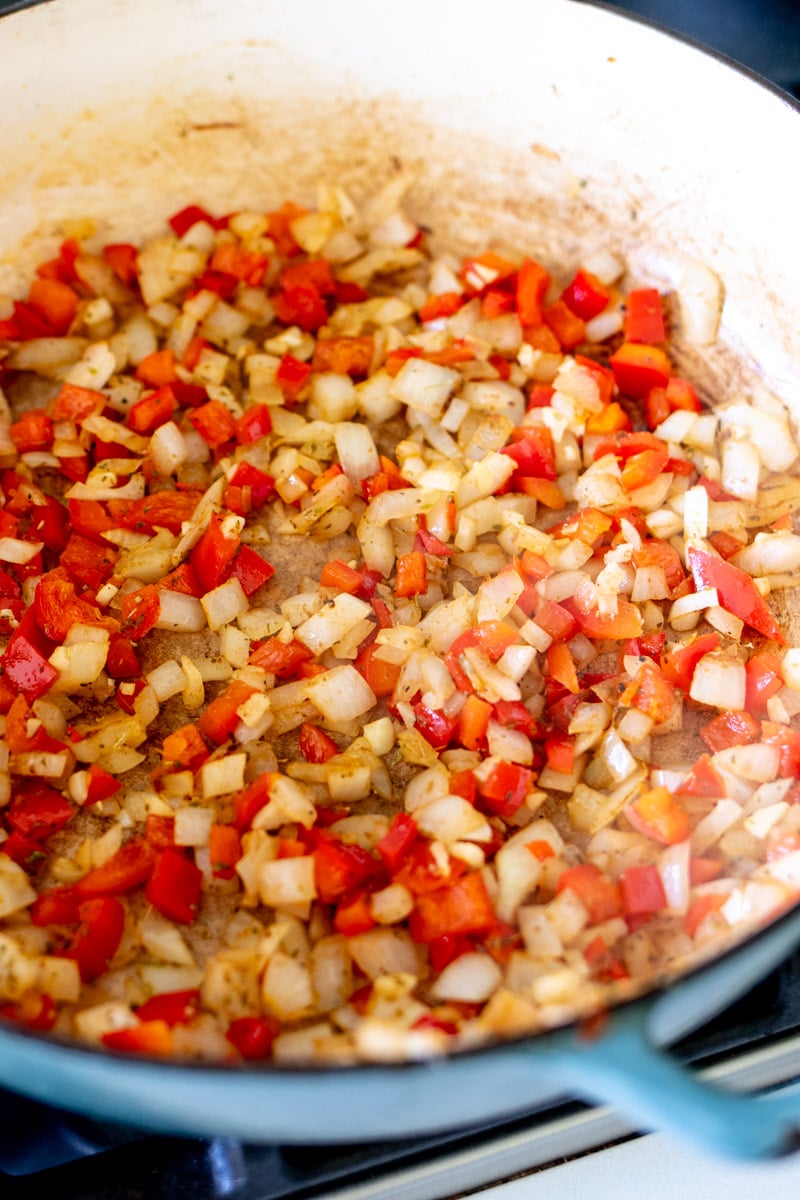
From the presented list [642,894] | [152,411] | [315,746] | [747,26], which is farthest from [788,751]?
[747,26]

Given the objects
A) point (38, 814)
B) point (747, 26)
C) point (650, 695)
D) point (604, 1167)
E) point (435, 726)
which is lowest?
point (38, 814)

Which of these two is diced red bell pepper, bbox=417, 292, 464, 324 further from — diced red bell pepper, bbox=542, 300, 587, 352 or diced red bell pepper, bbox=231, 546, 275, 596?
diced red bell pepper, bbox=231, 546, 275, 596

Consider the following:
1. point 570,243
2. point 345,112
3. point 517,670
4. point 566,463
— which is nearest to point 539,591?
point 517,670

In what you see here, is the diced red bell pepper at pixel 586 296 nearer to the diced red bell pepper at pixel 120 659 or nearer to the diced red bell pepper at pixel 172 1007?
the diced red bell pepper at pixel 120 659

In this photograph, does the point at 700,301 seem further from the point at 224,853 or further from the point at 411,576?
the point at 224,853

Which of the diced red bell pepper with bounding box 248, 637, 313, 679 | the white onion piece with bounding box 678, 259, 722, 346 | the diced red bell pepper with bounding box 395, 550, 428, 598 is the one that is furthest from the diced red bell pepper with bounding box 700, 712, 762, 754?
the white onion piece with bounding box 678, 259, 722, 346

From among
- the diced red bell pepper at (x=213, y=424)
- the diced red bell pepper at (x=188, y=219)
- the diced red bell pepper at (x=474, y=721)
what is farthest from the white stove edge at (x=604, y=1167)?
the diced red bell pepper at (x=188, y=219)

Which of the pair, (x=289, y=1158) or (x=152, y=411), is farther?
(x=152, y=411)
